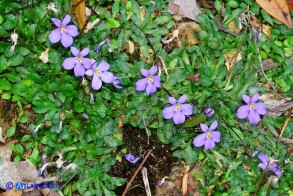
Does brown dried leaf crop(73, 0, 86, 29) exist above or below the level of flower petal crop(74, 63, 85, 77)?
above

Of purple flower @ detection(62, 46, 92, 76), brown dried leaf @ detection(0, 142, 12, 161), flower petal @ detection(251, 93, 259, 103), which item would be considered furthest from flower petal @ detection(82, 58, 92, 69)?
flower petal @ detection(251, 93, 259, 103)

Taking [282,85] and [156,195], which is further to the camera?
[282,85]

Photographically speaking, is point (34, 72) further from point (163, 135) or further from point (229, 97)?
point (229, 97)

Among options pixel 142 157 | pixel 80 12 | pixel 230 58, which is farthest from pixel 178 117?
pixel 80 12

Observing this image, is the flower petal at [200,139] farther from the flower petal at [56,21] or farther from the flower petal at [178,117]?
the flower petal at [56,21]

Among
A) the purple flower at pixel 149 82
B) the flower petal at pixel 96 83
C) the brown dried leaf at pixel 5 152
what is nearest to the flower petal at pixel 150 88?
the purple flower at pixel 149 82

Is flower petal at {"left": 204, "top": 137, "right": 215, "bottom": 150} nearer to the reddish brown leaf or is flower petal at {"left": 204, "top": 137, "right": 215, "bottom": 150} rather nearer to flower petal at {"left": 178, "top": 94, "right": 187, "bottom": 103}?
flower petal at {"left": 178, "top": 94, "right": 187, "bottom": 103}

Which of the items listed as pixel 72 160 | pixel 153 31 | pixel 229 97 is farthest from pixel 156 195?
pixel 153 31
